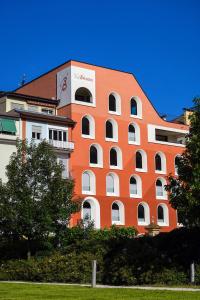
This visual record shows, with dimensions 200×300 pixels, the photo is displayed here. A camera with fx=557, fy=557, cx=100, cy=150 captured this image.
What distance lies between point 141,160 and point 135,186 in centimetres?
350

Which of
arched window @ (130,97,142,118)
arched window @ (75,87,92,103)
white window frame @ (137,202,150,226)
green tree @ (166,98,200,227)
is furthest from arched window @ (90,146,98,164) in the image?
green tree @ (166,98,200,227)

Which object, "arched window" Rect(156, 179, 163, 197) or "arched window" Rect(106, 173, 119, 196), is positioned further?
"arched window" Rect(156, 179, 163, 197)

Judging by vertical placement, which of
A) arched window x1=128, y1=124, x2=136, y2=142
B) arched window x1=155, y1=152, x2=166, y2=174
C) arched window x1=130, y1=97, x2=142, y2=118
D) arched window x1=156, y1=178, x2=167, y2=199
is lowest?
arched window x1=156, y1=178, x2=167, y2=199

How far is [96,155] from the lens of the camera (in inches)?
2571

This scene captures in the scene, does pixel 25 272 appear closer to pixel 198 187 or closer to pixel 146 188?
pixel 198 187

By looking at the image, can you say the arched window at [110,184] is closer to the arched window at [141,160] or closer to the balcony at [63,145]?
the arched window at [141,160]

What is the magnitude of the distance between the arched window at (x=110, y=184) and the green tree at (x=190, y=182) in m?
41.5

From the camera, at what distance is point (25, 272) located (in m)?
30.1

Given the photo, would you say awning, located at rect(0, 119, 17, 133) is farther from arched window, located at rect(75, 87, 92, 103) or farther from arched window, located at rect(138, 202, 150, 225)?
arched window, located at rect(138, 202, 150, 225)

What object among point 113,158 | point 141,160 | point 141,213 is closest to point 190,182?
point 113,158

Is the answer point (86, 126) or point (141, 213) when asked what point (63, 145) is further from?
point (141, 213)

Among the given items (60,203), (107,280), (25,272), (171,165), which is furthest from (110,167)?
(107,280)

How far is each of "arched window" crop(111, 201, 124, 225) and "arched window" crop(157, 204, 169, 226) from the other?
5917 millimetres

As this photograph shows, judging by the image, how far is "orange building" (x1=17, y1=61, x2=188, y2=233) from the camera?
6377 cm
